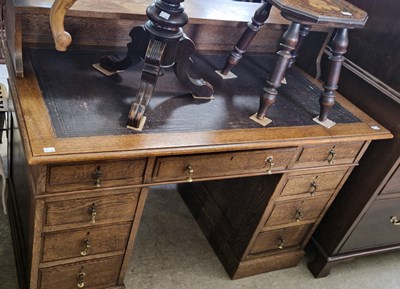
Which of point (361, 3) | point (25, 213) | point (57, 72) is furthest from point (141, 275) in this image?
point (361, 3)

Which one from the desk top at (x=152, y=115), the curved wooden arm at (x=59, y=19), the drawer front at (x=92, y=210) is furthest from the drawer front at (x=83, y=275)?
the curved wooden arm at (x=59, y=19)

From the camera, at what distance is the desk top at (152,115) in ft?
3.68

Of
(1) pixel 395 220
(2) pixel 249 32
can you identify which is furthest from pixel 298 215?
(2) pixel 249 32

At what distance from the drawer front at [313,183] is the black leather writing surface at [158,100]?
0.67ft

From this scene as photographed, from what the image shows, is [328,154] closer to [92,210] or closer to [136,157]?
[136,157]

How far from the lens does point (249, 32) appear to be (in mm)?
1497

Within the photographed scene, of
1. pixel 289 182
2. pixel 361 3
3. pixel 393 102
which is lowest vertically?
pixel 289 182

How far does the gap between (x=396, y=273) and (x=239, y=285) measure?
2.65ft

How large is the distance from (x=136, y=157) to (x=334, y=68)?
0.72 metres

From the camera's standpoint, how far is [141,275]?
69.0 inches

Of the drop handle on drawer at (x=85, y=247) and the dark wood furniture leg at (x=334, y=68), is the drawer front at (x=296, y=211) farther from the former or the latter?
the drop handle on drawer at (x=85, y=247)

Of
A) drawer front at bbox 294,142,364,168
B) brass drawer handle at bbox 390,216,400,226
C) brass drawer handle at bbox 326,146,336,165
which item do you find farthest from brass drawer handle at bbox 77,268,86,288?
brass drawer handle at bbox 390,216,400,226

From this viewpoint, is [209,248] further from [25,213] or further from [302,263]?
[25,213]

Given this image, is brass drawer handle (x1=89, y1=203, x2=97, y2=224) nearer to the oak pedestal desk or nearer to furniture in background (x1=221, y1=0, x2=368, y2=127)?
the oak pedestal desk
